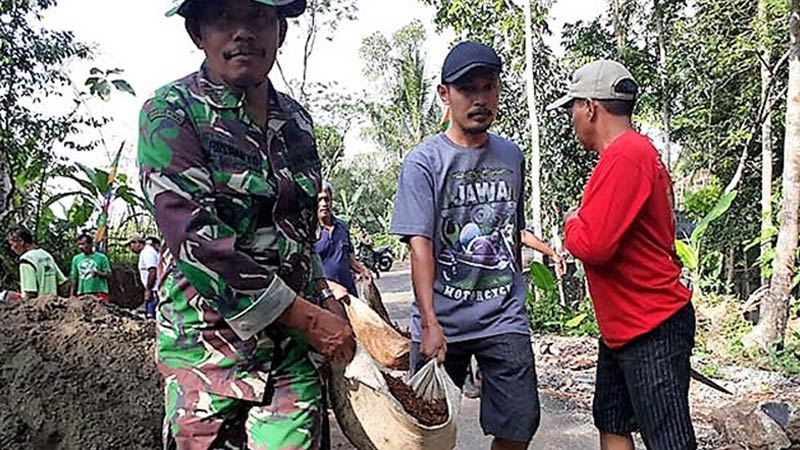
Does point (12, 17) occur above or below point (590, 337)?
above

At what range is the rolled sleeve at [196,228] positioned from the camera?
175cm

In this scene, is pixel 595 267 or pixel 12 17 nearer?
pixel 595 267

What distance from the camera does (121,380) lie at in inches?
146

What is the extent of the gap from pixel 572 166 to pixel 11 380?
40.2 feet

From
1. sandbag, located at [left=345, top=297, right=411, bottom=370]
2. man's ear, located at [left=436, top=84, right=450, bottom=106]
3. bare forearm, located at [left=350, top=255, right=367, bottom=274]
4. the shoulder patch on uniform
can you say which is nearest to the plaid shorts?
man's ear, located at [left=436, top=84, right=450, bottom=106]

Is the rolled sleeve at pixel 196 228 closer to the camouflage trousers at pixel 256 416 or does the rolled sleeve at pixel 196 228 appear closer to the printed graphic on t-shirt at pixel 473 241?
the camouflage trousers at pixel 256 416

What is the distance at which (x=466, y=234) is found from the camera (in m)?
3.03

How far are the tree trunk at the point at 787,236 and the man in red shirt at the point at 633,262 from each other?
19.2 feet

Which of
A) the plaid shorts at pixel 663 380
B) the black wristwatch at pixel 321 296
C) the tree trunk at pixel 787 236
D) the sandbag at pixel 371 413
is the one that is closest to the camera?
the sandbag at pixel 371 413

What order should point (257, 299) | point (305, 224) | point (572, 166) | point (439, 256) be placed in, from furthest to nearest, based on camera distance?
point (572, 166) < point (439, 256) < point (305, 224) < point (257, 299)

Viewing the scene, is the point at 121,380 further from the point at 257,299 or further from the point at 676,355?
the point at 676,355

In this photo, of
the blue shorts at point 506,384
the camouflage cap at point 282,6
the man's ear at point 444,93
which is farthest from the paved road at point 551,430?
the camouflage cap at point 282,6

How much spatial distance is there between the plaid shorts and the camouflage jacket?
1.50 meters

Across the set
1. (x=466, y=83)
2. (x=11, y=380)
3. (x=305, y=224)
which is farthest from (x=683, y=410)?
(x=11, y=380)
